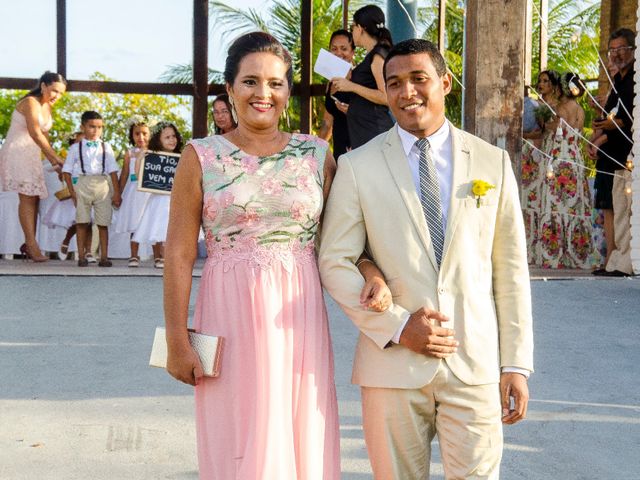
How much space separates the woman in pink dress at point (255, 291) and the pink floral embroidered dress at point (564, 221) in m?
7.28

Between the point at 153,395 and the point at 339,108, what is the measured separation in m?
2.93

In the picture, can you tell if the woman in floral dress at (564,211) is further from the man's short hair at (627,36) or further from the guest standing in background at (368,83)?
the guest standing in background at (368,83)

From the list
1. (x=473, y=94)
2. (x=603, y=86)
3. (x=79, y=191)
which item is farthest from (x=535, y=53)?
(x=473, y=94)

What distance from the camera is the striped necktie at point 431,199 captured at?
3.01m

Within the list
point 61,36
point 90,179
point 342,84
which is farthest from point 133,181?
point 342,84

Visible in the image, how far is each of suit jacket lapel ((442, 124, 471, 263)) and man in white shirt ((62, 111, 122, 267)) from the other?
706 centimetres

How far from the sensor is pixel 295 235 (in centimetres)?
316

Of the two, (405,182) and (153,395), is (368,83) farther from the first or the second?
(405,182)

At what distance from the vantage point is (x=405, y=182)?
304 cm

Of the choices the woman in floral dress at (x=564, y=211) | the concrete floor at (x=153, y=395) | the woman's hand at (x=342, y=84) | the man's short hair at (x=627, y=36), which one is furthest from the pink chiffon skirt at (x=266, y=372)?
the woman in floral dress at (x=564, y=211)

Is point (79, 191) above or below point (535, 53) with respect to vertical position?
below

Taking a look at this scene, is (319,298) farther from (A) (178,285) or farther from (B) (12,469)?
(B) (12,469)

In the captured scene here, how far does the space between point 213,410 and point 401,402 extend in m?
0.58

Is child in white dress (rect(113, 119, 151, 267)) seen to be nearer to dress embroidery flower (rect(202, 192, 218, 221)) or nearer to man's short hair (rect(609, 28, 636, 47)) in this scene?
man's short hair (rect(609, 28, 636, 47))
